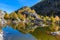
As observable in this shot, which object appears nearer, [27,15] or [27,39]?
[27,39]

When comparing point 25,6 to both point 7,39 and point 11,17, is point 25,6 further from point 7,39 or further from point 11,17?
point 7,39

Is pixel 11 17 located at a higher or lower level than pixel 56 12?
lower

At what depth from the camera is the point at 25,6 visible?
178625 mm

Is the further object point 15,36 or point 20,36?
point 20,36

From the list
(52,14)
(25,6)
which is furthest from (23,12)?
(52,14)

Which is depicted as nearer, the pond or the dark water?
the dark water

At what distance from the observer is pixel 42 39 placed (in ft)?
188

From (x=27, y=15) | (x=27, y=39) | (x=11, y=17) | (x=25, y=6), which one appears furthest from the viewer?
(x=25, y=6)

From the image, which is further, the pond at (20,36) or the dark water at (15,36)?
the pond at (20,36)

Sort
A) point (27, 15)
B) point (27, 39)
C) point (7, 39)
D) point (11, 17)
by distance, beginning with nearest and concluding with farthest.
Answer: point (7, 39) < point (27, 39) < point (11, 17) < point (27, 15)

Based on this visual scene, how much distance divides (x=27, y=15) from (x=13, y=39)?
341ft

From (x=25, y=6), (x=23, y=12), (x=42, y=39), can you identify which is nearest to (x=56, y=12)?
(x=25, y=6)

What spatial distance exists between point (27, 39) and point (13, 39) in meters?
4.45

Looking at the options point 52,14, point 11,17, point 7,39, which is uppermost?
point 52,14
